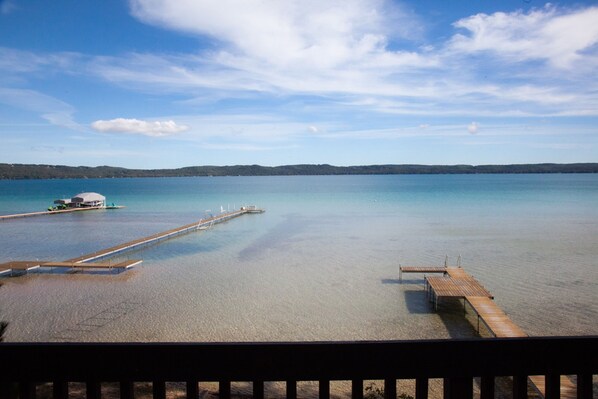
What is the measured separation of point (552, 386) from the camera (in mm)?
1729

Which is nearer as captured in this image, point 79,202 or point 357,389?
point 357,389

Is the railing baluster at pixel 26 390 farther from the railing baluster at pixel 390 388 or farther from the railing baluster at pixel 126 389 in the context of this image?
the railing baluster at pixel 390 388

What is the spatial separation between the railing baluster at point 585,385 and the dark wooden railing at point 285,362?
0.14 feet

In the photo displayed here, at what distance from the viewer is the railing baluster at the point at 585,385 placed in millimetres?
1698

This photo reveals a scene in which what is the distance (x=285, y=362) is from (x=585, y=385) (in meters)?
1.20

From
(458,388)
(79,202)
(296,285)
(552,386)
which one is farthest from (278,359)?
(79,202)

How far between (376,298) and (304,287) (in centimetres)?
293

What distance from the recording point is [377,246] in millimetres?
25359

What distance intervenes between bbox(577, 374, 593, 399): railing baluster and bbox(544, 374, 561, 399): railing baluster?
8 centimetres

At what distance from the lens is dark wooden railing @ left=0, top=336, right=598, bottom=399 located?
1593 millimetres

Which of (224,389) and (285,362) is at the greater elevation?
(285,362)

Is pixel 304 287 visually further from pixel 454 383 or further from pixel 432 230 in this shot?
→ pixel 432 230

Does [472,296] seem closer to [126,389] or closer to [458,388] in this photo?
[458,388]

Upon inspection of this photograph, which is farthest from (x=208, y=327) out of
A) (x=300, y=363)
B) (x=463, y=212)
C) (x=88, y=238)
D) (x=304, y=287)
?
(x=463, y=212)
